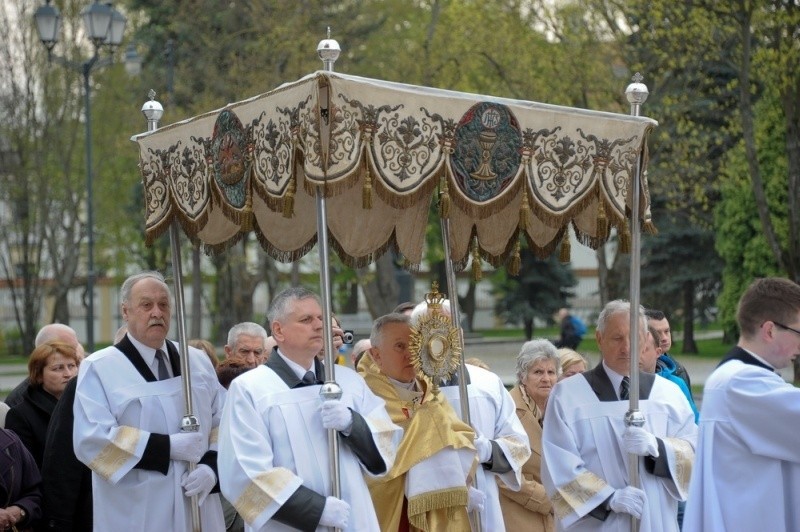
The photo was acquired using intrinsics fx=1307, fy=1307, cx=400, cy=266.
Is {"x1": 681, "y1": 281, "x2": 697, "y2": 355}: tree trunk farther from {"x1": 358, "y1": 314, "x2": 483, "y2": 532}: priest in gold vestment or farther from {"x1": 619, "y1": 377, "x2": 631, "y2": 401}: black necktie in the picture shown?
{"x1": 358, "y1": 314, "x2": 483, "y2": 532}: priest in gold vestment

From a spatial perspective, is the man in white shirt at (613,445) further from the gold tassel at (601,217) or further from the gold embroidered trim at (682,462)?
the gold tassel at (601,217)

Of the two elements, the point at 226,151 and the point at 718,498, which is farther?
the point at 226,151

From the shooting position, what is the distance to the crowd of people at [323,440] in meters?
6.45

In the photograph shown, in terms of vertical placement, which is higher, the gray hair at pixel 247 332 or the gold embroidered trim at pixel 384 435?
the gray hair at pixel 247 332

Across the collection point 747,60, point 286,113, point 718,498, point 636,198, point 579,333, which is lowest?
point 579,333

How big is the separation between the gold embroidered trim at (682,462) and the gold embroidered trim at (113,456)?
9.55 feet

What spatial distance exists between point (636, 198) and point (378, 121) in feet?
5.50

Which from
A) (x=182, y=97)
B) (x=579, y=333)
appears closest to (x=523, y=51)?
(x=579, y=333)

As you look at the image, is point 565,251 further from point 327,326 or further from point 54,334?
point 54,334

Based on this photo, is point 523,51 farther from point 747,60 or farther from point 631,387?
point 631,387

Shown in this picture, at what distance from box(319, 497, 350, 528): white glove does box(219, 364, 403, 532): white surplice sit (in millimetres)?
177

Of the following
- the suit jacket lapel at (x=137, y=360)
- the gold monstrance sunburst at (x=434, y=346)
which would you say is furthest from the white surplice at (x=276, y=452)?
the suit jacket lapel at (x=137, y=360)

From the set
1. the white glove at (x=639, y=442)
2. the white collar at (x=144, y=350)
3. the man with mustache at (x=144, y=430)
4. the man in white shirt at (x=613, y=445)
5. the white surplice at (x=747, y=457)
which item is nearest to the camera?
the white surplice at (x=747, y=457)

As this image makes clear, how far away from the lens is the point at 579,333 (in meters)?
28.1
